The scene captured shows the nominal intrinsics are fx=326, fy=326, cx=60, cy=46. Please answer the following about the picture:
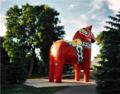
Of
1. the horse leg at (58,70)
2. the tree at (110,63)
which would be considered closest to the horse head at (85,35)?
the horse leg at (58,70)

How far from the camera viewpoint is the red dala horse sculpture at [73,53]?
26.2m

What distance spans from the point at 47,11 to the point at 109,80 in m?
28.9

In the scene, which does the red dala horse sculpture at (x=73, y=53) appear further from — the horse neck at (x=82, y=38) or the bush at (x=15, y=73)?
the bush at (x=15, y=73)

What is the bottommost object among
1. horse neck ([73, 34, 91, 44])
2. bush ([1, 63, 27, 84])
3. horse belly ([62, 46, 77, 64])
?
bush ([1, 63, 27, 84])

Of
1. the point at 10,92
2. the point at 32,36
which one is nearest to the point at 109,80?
the point at 10,92

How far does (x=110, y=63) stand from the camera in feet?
60.2

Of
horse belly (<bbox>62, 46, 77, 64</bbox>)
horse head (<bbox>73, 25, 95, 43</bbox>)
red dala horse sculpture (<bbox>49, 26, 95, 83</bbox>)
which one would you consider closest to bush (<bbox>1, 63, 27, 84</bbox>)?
red dala horse sculpture (<bbox>49, 26, 95, 83</bbox>)

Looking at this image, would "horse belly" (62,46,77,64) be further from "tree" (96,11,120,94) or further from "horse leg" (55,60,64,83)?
"tree" (96,11,120,94)

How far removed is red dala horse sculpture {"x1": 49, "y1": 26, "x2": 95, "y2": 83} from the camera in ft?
86.0

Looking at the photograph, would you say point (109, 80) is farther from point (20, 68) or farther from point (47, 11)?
point (47, 11)

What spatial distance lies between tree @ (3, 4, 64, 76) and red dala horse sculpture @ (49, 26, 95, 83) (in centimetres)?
1551

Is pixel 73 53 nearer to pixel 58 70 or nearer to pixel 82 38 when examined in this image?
pixel 58 70

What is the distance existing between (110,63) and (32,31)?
28.3 metres

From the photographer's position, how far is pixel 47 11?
149 feet
